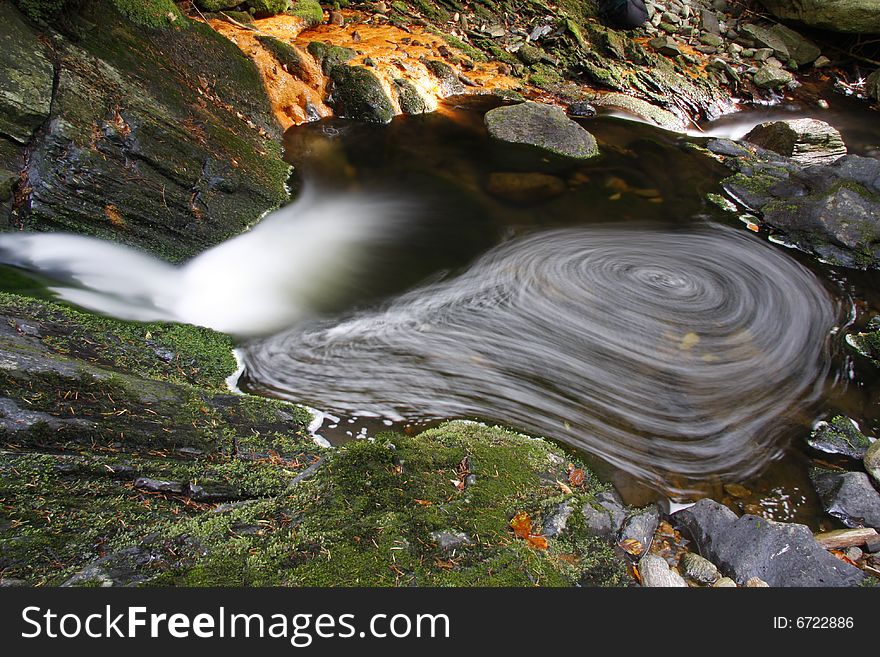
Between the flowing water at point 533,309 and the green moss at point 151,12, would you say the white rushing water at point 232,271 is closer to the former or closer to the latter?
the flowing water at point 533,309

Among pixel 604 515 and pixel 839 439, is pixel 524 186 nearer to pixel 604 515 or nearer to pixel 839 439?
pixel 839 439

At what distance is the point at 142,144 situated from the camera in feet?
20.2

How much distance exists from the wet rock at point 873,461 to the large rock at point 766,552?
5.20ft

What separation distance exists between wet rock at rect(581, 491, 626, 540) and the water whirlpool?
60cm

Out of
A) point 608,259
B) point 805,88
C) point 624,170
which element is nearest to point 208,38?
point 608,259

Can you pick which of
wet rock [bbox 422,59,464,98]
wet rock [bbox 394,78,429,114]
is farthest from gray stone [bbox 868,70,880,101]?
wet rock [bbox 394,78,429,114]

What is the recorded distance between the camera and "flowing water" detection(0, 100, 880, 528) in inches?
190

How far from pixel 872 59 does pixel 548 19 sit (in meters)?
9.77

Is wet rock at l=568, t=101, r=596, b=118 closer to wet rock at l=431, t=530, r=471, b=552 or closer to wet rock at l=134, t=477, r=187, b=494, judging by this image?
wet rock at l=431, t=530, r=471, b=552

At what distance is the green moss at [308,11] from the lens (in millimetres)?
11625

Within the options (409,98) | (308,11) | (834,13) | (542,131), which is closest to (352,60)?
(409,98)

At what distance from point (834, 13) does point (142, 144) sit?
711 inches

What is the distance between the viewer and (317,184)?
27.4ft
